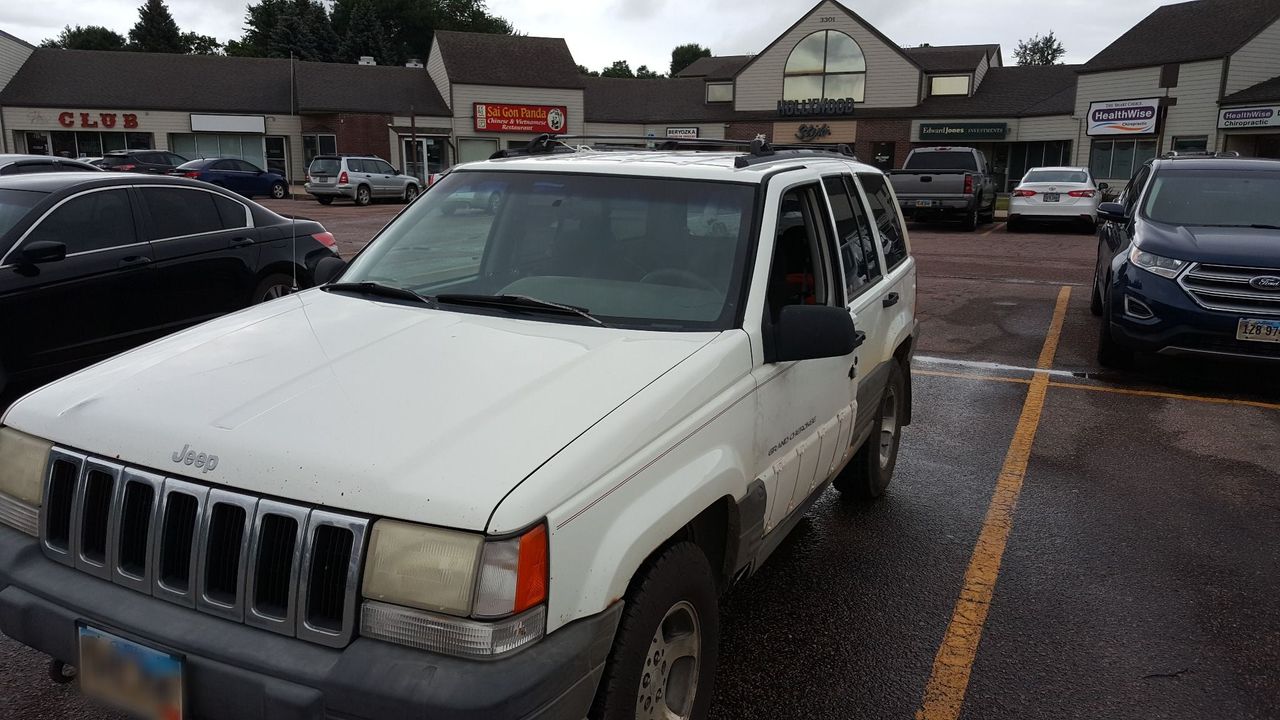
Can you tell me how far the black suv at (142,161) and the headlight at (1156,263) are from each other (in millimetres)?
28186

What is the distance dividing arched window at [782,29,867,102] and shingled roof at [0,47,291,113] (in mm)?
24012

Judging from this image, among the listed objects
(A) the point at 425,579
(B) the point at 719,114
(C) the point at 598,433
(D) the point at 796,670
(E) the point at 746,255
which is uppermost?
(B) the point at 719,114

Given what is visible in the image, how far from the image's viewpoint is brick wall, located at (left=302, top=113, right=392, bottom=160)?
4462cm

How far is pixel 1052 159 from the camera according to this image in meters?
41.0

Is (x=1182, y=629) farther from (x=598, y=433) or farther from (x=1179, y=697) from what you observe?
(x=598, y=433)

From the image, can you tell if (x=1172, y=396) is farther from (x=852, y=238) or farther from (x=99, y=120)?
(x=99, y=120)

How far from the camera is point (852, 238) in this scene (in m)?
4.46

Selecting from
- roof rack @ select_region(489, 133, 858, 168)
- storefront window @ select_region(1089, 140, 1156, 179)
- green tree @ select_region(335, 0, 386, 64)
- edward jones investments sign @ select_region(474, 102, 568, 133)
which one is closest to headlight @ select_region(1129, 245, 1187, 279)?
roof rack @ select_region(489, 133, 858, 168)

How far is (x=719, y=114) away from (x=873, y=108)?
757 centimetres

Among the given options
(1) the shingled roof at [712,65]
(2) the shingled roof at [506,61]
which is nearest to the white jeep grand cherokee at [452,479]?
(2) the shingled roof at [506,61]

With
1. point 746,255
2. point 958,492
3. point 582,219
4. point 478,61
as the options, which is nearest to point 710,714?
point 746,255

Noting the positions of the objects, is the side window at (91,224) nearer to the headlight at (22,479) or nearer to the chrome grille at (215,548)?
the headlight at (22,479)

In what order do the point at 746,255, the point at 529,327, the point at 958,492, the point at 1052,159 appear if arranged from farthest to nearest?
the point at 1052,159 < the point at 958,492 < the point at 746,255 < the point at 529,327

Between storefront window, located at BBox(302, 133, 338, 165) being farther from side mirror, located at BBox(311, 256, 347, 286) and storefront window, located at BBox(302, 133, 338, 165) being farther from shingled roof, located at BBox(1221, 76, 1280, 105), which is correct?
side mirror, located at BBox(311, 256, 347, 286)
